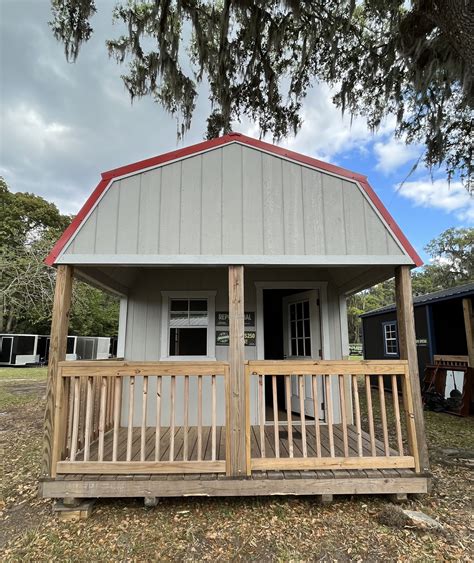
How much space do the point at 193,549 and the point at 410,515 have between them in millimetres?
1794

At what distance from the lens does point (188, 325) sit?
482cm

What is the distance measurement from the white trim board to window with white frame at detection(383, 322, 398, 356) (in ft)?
27.5

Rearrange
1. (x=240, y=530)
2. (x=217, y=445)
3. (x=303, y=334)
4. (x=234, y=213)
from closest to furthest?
(x=240, y=530), (x=234, y=213), (x=217, y=445), (x=303, y=334)

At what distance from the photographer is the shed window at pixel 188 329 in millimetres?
4785

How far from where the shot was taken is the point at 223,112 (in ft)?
22.2

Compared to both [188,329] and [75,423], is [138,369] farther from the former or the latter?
[188,329]

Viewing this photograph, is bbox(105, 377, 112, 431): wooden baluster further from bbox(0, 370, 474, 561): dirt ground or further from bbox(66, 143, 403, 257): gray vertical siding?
bbox(66, 143, 403, 257): gray vertical siding

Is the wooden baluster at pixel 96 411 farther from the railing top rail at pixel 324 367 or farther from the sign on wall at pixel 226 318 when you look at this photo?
the railing top rail at pixel 324 367

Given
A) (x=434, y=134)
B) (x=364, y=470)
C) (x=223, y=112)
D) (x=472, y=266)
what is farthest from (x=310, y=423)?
(x=472, y=266)

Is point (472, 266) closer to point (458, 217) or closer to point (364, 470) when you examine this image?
point (458, 217)

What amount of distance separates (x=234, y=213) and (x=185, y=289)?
1.81 m

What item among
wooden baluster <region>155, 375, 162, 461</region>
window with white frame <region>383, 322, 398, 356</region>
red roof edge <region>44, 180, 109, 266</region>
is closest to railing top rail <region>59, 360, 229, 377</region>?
wooden baluster <region>155, 375, 162, 461</region>

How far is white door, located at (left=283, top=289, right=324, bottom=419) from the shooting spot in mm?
4855

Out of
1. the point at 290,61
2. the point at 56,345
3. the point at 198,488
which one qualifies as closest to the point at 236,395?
the point at 198,488
